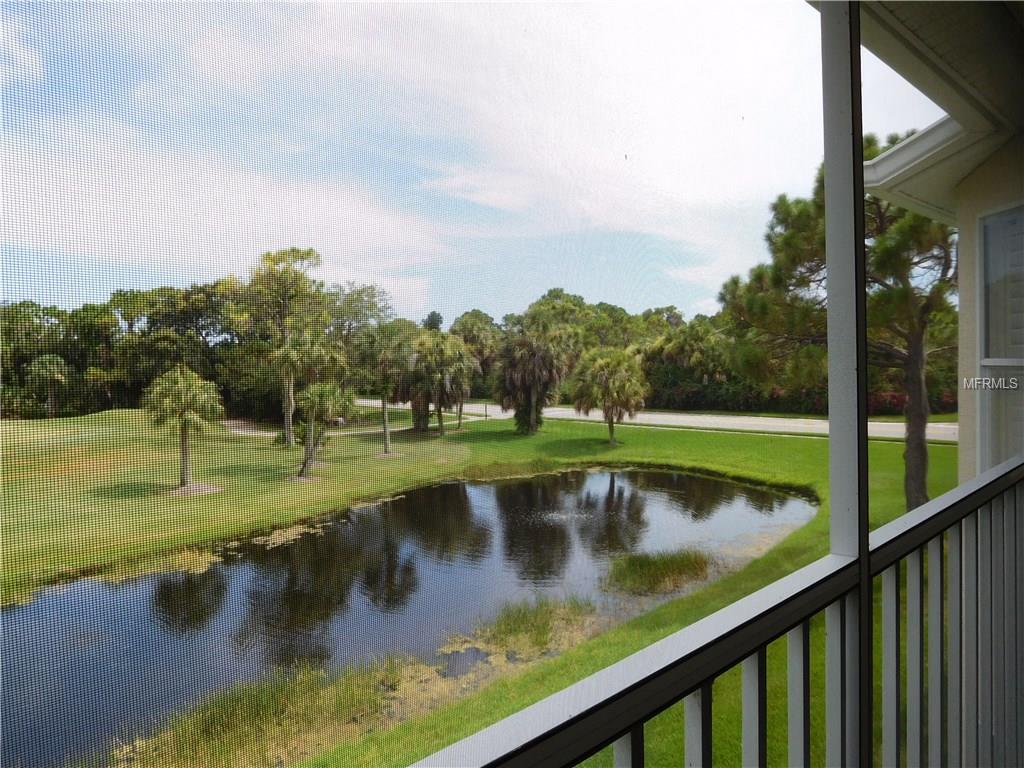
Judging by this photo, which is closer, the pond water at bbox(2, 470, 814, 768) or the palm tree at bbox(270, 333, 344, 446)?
the pond water at bbox(2, 470, 814, 768)

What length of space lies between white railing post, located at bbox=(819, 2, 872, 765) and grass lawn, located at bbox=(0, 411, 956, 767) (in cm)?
26

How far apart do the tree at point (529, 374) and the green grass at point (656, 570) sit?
28 centimetres

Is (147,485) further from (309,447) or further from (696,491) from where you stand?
(696,491)

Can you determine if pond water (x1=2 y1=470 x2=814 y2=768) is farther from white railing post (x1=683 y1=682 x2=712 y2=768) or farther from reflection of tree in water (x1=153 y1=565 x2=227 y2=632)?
white railing post (x1=683 y1=682 x2=712 y2=768)

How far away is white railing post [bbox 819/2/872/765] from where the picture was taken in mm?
1260

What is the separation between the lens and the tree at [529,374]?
2.72 feet

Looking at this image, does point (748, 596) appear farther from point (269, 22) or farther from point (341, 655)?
point (269, 22)

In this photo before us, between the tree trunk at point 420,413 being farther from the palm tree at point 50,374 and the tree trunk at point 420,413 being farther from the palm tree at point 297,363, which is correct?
the palm tree at point 50,374

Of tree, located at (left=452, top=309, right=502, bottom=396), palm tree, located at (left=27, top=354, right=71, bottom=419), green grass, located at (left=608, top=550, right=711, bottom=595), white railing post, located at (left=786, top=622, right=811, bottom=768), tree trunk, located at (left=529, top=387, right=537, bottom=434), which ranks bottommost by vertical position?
white railing post, located at (left=786, top=622, right=811, bottom=768)

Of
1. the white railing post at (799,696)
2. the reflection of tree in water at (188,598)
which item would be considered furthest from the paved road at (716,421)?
the white railing post at (799,696)

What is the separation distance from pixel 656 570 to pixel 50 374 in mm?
890

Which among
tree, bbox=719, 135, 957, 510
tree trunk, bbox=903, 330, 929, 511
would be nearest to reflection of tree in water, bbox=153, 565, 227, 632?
tree, bbox=719, 135, 957, 510

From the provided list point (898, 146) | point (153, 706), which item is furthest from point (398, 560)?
point (898, 146)

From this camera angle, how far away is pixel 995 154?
2457 millimetres
